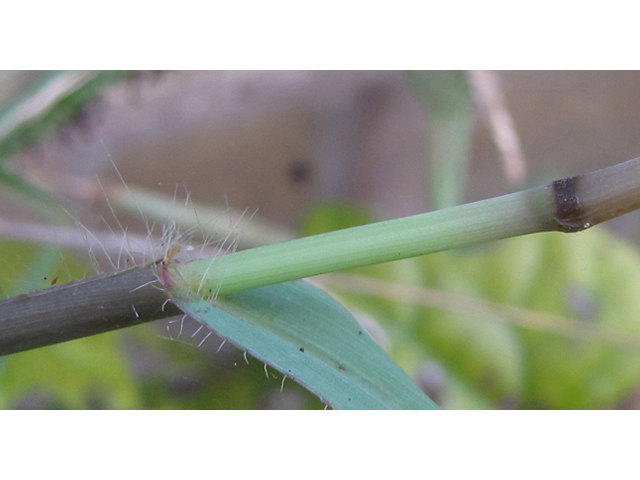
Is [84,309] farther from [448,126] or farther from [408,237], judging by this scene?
[448,126]

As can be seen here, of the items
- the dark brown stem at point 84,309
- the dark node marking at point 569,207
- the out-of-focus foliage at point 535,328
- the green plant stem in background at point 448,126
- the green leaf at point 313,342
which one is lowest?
the dark brown stem at point 84,309

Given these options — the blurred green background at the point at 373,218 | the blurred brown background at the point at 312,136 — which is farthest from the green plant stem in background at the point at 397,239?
the blurred brown background at the point at 312,136

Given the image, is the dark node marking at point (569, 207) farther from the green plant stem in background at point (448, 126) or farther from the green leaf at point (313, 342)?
the green plant stem in background at point (448, 126)

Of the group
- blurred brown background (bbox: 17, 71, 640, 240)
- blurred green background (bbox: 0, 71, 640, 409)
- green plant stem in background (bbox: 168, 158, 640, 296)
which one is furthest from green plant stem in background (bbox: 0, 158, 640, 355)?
blurred brown background (bbox: 17, 71, 640, 240)

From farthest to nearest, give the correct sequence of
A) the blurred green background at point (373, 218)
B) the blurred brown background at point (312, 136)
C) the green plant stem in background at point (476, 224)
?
the blurred brown background at point (312, 136) < the blurred green background at point (373, 218) < the green plant stem in background at point (476, 224)

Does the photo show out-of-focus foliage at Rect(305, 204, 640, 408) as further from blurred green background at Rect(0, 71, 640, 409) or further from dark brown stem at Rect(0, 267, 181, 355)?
dark brown stem at Rect(0, 267, 181, 355)
